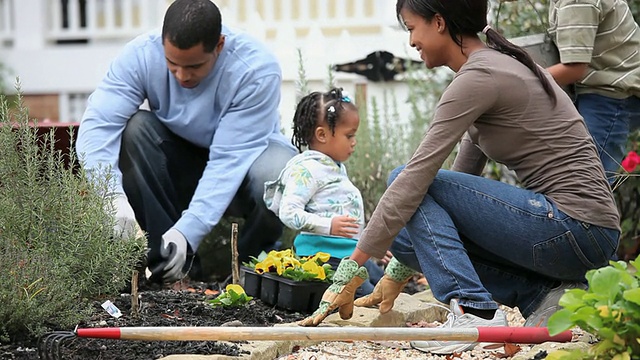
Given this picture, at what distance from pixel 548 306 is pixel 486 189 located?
1.53 feet

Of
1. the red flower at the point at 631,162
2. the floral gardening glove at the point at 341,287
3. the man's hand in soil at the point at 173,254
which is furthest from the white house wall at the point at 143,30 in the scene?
the floral gardening glove at the point at 341,287

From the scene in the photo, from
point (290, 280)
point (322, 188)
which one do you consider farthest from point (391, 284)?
point (322, 188)

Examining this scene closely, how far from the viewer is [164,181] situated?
15.8 feet

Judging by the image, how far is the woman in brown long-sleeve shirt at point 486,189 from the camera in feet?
10.5

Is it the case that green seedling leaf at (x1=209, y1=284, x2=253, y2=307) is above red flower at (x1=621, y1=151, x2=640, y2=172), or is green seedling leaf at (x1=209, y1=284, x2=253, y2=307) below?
below

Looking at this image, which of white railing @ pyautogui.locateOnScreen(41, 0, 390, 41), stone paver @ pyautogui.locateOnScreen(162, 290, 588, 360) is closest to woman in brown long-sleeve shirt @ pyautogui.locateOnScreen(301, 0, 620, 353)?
stone paver @ pyautogui.locateOnScreen(162, 290, 588, 360)

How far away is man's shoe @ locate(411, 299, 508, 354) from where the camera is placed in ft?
10.5

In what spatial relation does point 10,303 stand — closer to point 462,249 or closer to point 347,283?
point 347,283

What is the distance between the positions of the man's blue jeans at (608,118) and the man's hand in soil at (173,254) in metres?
1.71

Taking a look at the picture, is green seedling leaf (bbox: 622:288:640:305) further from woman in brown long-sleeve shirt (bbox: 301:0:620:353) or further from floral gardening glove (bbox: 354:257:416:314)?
floral gardening glove (bbox: 354:257:416:314)

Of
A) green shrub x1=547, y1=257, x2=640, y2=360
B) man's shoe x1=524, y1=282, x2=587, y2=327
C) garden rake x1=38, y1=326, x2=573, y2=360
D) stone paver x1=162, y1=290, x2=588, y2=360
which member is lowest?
stone paver x1=162, y1=290, x2=588, y2=360

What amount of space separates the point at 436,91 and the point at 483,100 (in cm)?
345

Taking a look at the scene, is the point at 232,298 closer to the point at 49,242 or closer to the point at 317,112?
the point at 49,242

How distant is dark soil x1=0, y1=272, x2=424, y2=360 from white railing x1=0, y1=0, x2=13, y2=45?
24.1 feet
